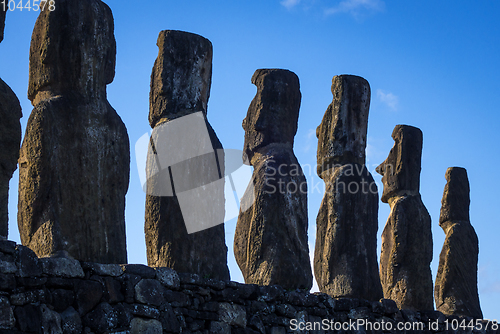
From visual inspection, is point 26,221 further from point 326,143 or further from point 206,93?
point 326,143

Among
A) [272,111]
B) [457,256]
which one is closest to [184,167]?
[272,111]

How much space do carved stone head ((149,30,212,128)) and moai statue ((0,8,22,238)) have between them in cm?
242

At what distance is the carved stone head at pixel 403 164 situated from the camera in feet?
46.4

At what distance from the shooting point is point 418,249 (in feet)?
44.4

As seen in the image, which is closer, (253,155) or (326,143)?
(253,155)

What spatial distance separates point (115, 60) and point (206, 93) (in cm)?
158

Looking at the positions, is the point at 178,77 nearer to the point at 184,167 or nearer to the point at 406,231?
the point at 184,167

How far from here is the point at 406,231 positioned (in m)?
13.6

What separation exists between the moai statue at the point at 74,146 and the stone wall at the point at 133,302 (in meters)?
0.40

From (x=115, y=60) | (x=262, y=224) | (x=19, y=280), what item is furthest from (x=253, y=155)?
(x=19, y=280)

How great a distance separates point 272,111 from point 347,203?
1793 mm

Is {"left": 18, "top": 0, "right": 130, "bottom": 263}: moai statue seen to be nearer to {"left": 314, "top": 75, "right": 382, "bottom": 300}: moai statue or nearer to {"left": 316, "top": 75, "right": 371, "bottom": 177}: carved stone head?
{"left": 314, "top": 75, "right": 382, "bottom": 300}: moai statue

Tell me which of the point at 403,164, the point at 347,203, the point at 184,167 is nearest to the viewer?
the point at 184,167

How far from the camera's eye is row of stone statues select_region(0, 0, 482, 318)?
830 centimetres
